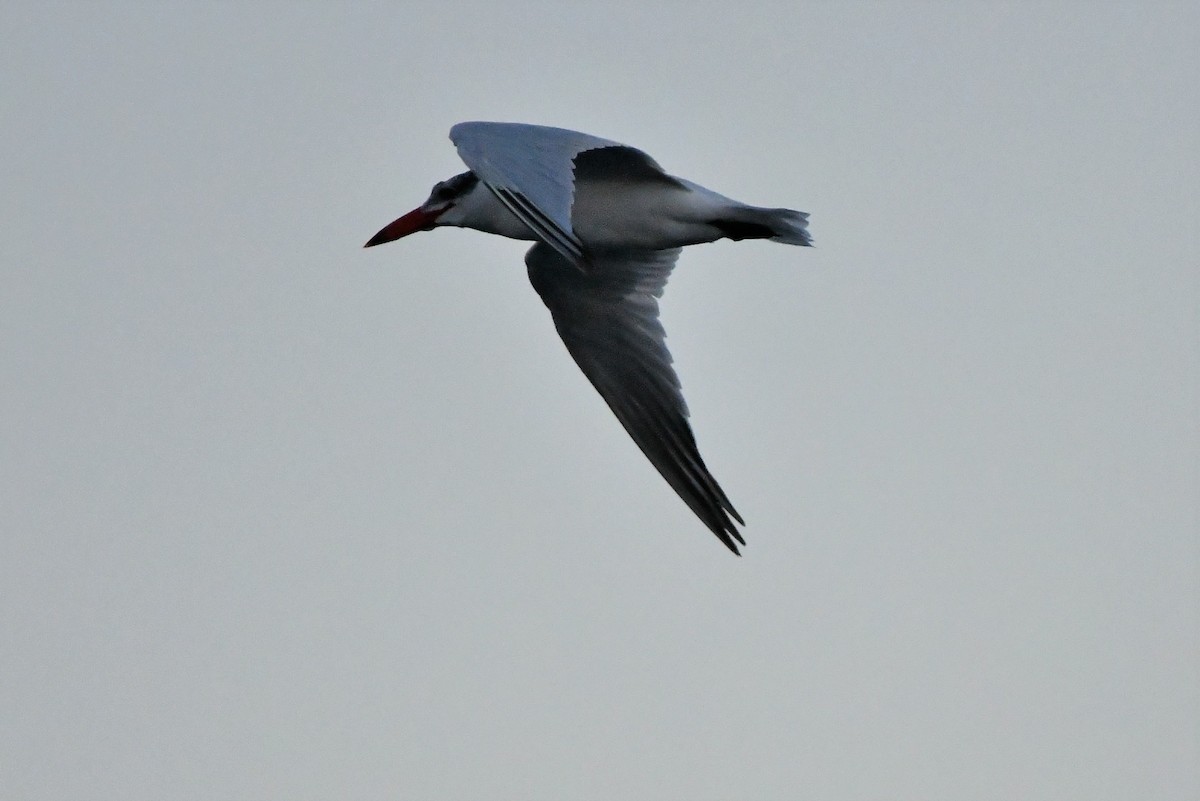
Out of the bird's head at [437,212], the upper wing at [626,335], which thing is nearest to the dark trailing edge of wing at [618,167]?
the bird's head at [437,212]

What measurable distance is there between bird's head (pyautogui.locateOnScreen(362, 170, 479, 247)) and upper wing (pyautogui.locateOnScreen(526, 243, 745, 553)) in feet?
3.39

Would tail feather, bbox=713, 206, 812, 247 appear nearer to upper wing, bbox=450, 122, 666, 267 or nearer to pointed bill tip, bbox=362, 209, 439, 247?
upper wing, bbox=450, 122, 666, 267

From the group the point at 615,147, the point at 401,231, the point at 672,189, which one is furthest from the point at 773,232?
the point at 401,231

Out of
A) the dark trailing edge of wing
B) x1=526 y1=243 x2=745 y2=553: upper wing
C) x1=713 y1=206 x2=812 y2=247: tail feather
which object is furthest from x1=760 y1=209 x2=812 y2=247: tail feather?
x1=526 y1=243 x2=745 y2=553: upper wing

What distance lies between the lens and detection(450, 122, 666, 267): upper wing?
9.48 m

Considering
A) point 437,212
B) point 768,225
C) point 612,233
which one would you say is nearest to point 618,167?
point 612,233

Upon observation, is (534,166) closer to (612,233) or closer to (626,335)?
(612,233)

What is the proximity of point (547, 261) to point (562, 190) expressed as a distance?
11.9 feet

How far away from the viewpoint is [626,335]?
13.3 meters

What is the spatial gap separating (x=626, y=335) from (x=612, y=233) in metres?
1.32

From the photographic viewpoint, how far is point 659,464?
12.8 meters

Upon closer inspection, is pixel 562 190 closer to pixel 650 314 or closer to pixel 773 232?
pixel 773 232

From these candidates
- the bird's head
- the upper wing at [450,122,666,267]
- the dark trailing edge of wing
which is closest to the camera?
the upper wing at [450,122,666,267]

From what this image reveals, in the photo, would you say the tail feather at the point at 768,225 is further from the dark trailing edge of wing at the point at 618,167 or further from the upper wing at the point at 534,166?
the upper wing at the point at 534,166
